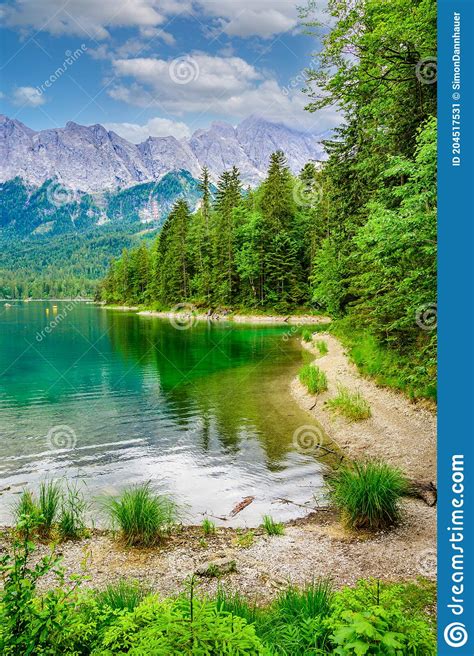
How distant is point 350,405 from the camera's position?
1534cm

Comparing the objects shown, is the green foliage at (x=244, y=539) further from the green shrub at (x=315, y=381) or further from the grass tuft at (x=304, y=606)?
the green shrub at (x=315, y=381)

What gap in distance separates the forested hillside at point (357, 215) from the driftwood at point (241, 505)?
15.9ft

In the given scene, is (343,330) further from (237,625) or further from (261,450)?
(237,625)

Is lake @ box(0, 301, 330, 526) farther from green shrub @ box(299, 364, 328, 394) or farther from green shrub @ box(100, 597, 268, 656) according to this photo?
green shrub @ box(100, 597, 268, 656)

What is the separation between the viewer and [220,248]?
243ft

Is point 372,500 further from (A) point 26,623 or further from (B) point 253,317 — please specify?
(B) point 253,317

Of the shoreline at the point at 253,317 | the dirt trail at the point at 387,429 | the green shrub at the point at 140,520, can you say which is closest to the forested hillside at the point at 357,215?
the dirt trail at the point at 387,429

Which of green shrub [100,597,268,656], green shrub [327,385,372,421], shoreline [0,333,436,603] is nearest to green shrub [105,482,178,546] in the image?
shoreline [0,333,436,603]

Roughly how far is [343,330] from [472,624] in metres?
22.9

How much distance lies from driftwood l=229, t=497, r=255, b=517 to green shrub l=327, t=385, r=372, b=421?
20.6 ft

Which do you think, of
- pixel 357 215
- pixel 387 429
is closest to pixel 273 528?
pixel 387 429

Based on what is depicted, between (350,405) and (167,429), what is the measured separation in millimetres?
6876

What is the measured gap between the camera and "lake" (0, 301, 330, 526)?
10.7m

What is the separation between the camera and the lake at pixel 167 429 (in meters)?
10.7
